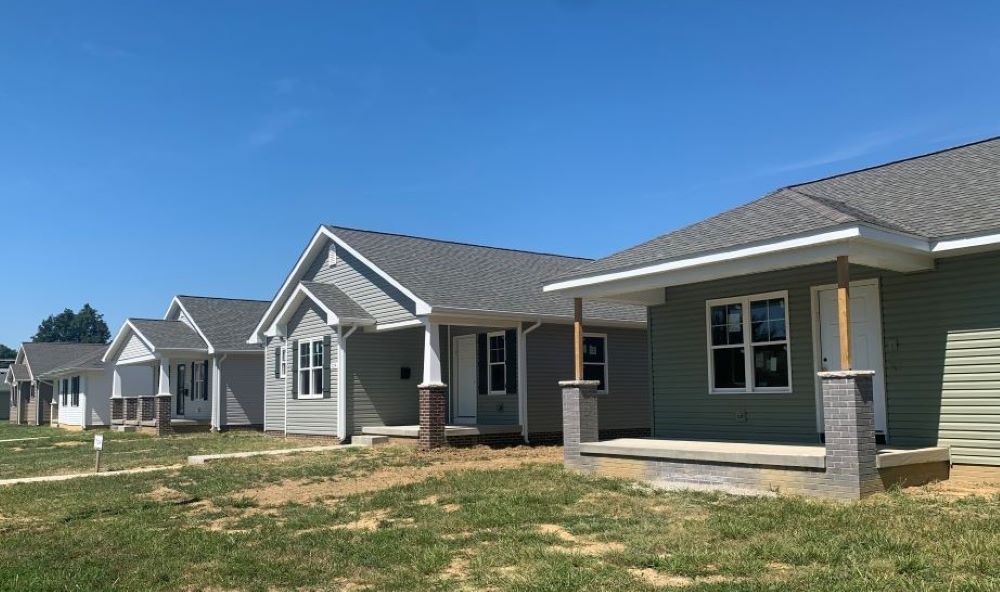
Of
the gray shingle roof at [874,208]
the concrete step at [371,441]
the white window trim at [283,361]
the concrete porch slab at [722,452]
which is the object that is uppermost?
the gray shingle roof at [874,208]

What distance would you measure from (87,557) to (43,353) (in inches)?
1694

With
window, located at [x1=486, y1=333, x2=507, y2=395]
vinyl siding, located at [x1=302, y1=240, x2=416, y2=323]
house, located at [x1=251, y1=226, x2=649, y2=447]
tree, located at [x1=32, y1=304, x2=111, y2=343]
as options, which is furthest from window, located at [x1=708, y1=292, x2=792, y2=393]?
tree, located at [x1=32, y1=304, x2=111, y2=343]

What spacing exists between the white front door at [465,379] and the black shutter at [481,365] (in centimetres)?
16

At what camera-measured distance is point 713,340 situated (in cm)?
1360

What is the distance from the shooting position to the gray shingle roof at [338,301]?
776 inches

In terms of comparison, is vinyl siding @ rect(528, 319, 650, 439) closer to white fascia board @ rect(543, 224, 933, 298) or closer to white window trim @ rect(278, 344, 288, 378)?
white fascia board @ rect(543, 224, 933, 298)

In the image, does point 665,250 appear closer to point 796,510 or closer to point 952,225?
point 952,225

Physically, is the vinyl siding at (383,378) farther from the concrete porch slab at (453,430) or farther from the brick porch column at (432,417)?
the brick porch column at (432,417)

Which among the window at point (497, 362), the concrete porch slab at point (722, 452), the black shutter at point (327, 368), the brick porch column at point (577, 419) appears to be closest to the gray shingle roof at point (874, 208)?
the brick porch column at point (577, 419)

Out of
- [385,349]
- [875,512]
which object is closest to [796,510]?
[875,512]

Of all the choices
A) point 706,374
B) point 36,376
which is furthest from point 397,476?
point 36,376

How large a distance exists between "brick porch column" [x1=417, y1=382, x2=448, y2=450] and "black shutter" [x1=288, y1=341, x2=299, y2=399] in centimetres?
589

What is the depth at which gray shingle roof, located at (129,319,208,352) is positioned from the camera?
1121 inches

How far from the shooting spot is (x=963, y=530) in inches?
287
